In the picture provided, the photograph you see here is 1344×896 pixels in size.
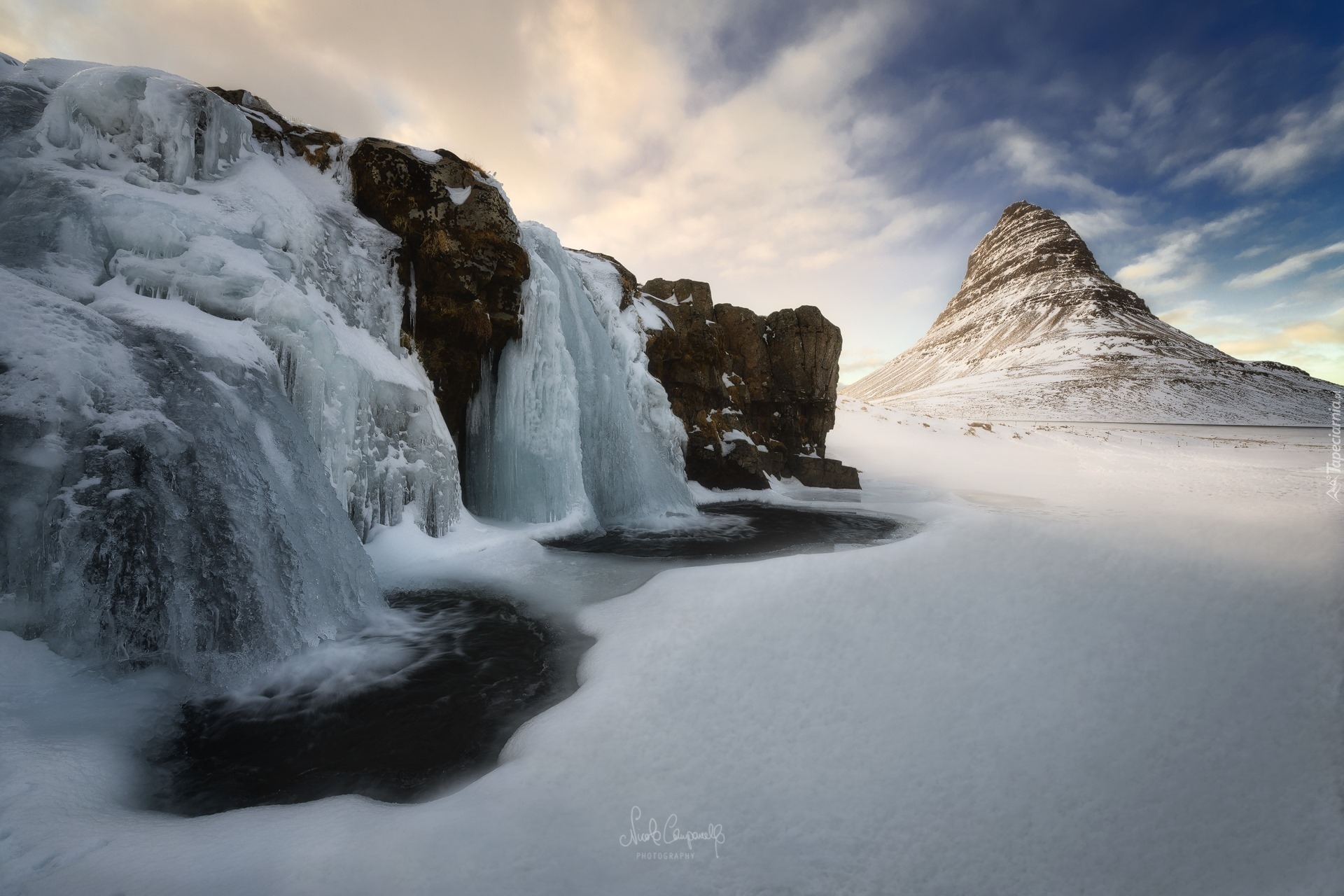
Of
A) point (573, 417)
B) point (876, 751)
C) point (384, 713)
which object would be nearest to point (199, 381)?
point (384, 713)

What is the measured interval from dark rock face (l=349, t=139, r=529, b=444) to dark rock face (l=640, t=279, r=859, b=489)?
6.79 metres

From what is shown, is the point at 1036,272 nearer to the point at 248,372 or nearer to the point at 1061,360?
the point at 1061,360

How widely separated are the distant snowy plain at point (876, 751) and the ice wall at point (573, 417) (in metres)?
6.05

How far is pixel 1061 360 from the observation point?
63.7 meters

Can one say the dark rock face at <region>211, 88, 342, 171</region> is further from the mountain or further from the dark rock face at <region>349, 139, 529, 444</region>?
the dark rock face at <region>349, 139, 529, 444</region>

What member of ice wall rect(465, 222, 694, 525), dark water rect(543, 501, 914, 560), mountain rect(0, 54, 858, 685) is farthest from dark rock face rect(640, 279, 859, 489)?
mountain rect(0, 54, 858, 685)

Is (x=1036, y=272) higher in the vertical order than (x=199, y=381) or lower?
higher

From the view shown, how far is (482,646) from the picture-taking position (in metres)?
5.03

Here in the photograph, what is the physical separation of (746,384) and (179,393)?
53.3 ft

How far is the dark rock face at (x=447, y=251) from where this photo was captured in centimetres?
920

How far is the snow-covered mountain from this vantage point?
4794 centimetres
